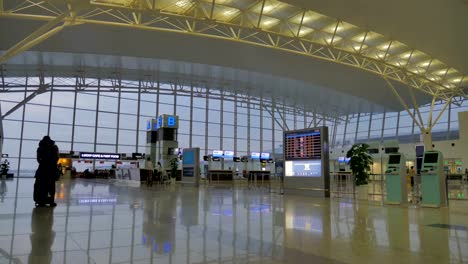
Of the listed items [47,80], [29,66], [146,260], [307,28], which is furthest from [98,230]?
[47,80]

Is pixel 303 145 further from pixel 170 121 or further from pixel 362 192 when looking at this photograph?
pixel 170 121

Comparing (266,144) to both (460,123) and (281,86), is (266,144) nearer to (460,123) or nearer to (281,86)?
(281,86)

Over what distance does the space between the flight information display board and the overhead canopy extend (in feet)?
23.3

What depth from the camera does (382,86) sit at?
3628cm

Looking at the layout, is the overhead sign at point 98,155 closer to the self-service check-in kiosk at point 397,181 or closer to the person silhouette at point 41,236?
the person silhouette at point 41,236

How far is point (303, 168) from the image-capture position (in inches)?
587

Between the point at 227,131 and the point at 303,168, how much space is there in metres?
29.9

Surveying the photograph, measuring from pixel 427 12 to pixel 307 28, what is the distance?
6748mm

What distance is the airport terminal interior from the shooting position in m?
4.91

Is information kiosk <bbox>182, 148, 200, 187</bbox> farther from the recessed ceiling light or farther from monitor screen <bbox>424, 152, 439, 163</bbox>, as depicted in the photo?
the recessed ceiling light

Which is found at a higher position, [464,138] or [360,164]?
[464,138]

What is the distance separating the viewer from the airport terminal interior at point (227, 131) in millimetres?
4906

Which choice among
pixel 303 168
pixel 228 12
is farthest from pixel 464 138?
pixel 228 12

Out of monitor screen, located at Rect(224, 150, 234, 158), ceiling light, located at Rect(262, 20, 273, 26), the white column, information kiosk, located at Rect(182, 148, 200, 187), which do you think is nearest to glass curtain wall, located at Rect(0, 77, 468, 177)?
monitor screen, located at Rect(224, 150, 234, 158)
